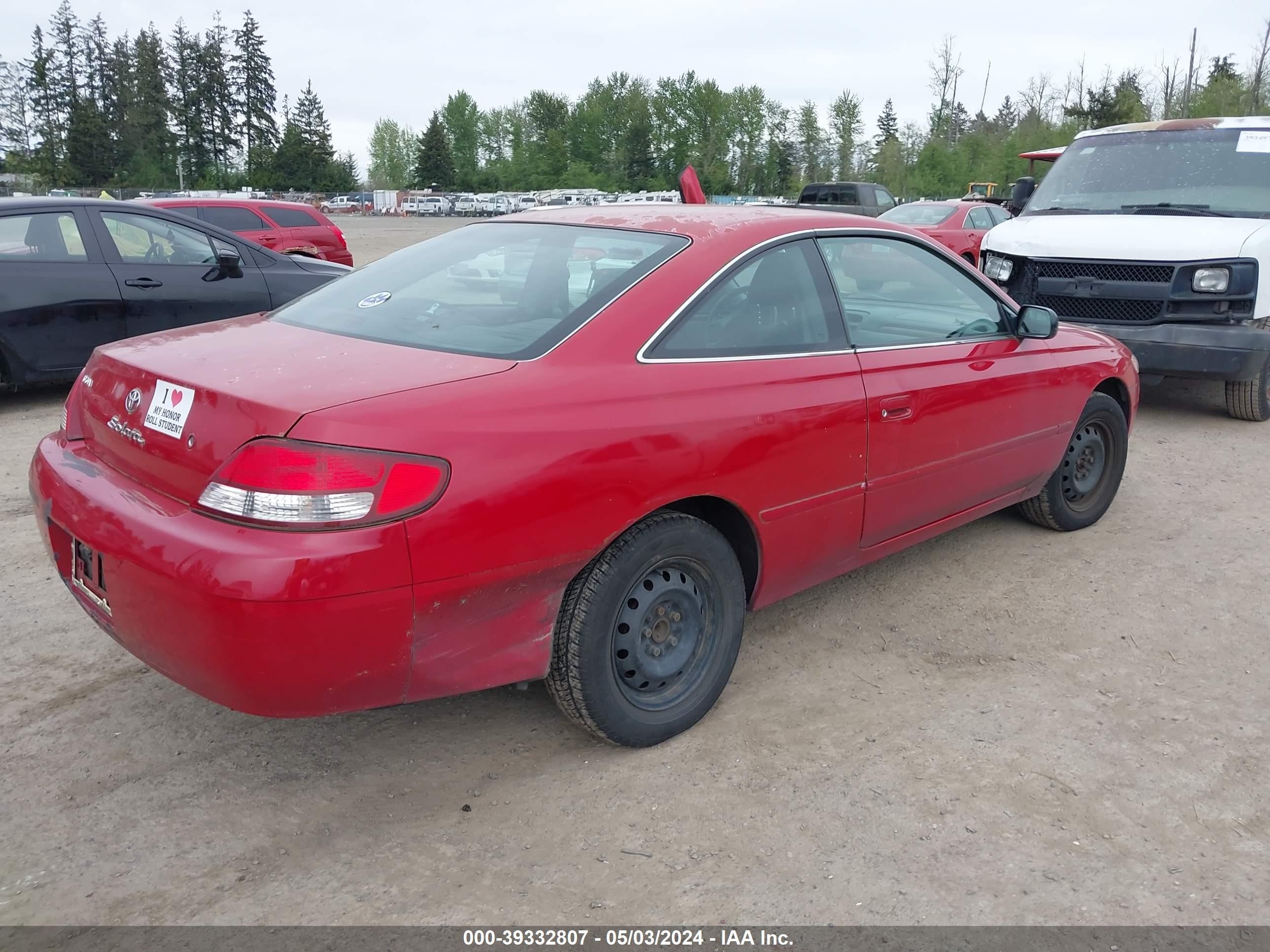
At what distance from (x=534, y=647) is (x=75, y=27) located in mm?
112889

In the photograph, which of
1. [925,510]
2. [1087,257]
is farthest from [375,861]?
[1087,257]

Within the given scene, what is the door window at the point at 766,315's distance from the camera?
→ 3.01 m

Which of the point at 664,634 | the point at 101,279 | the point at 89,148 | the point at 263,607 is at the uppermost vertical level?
the point at 89,148

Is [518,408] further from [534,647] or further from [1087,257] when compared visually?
[1087,257]

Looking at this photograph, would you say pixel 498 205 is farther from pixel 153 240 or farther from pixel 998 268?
pixel 998 268

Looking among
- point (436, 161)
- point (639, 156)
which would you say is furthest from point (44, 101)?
point (639, 156)

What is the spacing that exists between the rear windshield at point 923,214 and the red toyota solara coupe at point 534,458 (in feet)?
39.0

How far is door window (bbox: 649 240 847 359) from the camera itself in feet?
9.88

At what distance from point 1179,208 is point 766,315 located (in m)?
5.69

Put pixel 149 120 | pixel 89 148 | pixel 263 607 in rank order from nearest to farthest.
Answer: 1. pixel 263 607
2. pixel 89 148
3. pixel 149 120

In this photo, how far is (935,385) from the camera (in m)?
3.66

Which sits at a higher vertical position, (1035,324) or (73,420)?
(1035,324)

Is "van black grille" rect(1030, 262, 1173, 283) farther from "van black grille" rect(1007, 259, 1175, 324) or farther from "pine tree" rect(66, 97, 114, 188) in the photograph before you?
"pine tree" rect(66, 97, 114, 188)

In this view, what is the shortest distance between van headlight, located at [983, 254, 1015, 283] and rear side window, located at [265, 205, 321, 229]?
10.0 m
